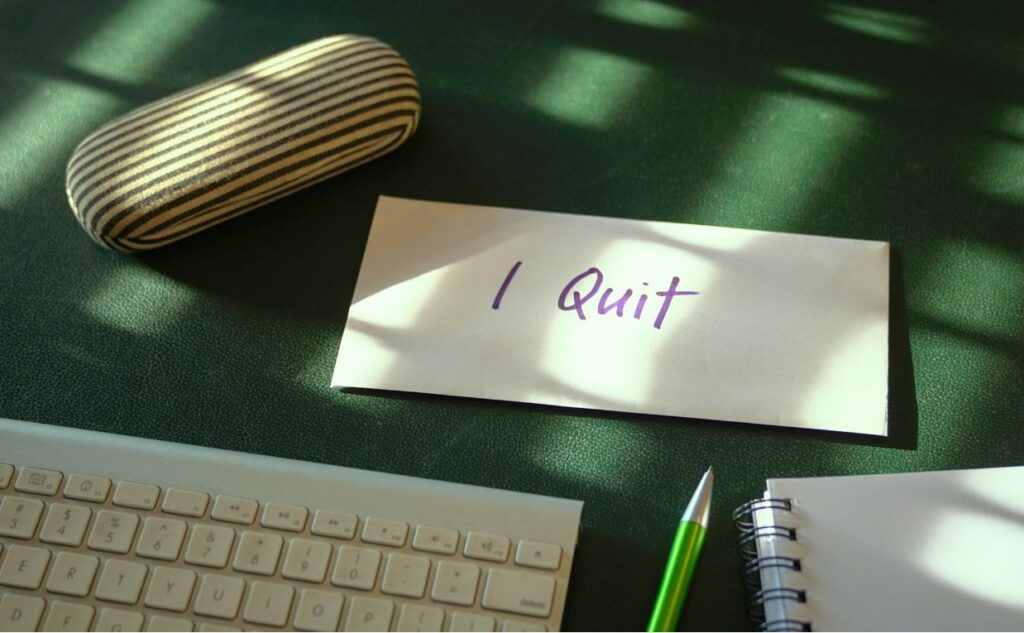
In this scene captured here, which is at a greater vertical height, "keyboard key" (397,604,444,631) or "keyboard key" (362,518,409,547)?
"keyboard key" (362,518,409,547)

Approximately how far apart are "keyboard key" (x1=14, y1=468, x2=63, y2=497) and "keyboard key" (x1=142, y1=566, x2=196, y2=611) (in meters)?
0.08

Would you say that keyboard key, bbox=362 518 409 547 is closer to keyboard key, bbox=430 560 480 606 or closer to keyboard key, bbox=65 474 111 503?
keyboard key, bbox=430 560 480 606

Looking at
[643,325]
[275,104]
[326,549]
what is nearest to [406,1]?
[275,104]

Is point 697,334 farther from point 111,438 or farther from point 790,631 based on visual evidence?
point 111,438

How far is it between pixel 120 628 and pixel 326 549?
0.11 meters

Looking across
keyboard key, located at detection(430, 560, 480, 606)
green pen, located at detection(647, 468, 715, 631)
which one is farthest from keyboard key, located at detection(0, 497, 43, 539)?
green pen, located at detection(647, 468, 715, 631)

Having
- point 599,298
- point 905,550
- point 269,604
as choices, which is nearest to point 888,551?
point 905,550

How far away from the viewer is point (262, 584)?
1.64ft

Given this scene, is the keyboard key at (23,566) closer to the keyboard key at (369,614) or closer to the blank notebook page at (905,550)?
the keyboard key at (369,614)

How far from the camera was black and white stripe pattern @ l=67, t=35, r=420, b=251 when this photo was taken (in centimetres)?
61

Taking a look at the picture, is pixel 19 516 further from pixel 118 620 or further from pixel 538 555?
pixel 538 555

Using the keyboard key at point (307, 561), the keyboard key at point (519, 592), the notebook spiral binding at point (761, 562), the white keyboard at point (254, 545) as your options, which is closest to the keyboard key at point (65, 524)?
the white keyboard at point (254, 545)

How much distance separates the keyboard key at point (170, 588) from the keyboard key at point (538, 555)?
6.6 inches

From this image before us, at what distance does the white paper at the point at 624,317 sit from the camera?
576 mm
